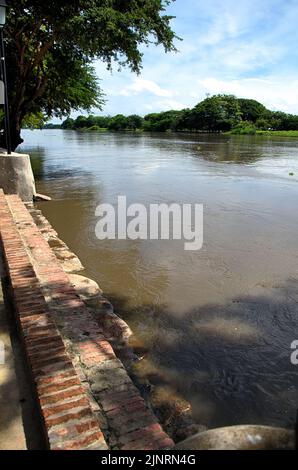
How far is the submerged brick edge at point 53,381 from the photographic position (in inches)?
81.4

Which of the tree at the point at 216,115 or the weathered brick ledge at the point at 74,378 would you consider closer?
the weathered brick ledge at the point at 74,378

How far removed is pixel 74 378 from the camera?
249 centimetres

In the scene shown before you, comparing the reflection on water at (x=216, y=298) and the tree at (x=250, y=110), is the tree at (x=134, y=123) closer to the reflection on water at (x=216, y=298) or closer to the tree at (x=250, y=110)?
the tree at (x=250, y=110)

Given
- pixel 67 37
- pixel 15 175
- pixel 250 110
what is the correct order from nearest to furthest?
pixel 15 175, pixel 67 37, pixel 250 110

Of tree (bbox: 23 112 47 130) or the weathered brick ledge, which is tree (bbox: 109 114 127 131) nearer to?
tree (bbox: 23 112 47 130)

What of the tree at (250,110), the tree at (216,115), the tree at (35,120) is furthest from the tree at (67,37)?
the tree at (250,110)

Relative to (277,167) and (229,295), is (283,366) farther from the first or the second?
(277,167)

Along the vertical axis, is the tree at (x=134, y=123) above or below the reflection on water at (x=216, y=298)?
above

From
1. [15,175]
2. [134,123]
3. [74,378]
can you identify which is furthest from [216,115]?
[74,378]

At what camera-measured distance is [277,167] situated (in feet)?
68.2

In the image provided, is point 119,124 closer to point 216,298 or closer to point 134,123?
point 134,123

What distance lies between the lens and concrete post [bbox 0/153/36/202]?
372 inches

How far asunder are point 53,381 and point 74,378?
136mm
